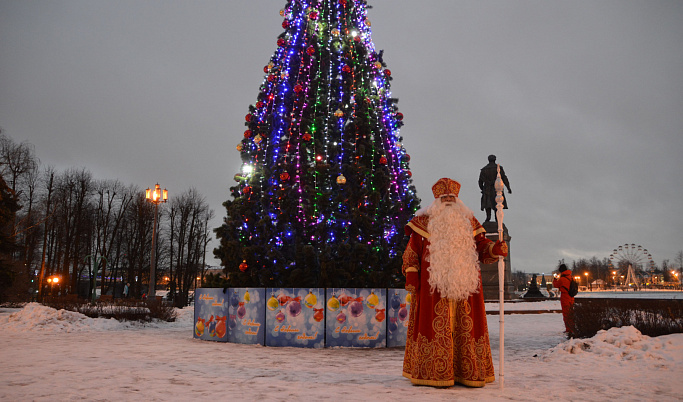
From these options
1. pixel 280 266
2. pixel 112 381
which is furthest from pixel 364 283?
pixel 112 381

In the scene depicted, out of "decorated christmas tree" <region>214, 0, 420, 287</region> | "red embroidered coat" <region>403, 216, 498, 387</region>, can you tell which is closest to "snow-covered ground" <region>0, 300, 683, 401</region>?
"red embroidered coat" <region>403, 216, 498, 387</region>

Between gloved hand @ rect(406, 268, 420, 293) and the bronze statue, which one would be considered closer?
gloved hand @ rect(406, 268, 420, 293)

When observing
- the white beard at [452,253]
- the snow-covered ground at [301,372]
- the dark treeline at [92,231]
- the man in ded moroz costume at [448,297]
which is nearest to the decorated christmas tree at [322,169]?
the snow-covered ground at [301,372]

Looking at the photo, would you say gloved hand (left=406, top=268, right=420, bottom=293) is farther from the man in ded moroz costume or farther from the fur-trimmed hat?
the fur-trimmed hat

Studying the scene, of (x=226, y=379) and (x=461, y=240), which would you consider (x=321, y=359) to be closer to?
(x=226, y=379)

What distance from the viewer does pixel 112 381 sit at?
5.65m

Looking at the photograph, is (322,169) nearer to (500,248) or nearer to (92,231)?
(500,248)

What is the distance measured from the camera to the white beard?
590 cm

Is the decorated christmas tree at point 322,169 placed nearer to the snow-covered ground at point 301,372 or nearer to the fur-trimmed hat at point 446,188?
the snow-covered ground at point 301,372

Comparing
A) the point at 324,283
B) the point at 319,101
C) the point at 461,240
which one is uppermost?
the point at 319,101

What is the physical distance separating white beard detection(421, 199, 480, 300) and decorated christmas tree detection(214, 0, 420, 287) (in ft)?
12.4

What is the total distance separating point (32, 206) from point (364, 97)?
34817mm

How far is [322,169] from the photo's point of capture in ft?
34.0

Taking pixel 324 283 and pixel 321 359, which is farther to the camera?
pixel 324 283
